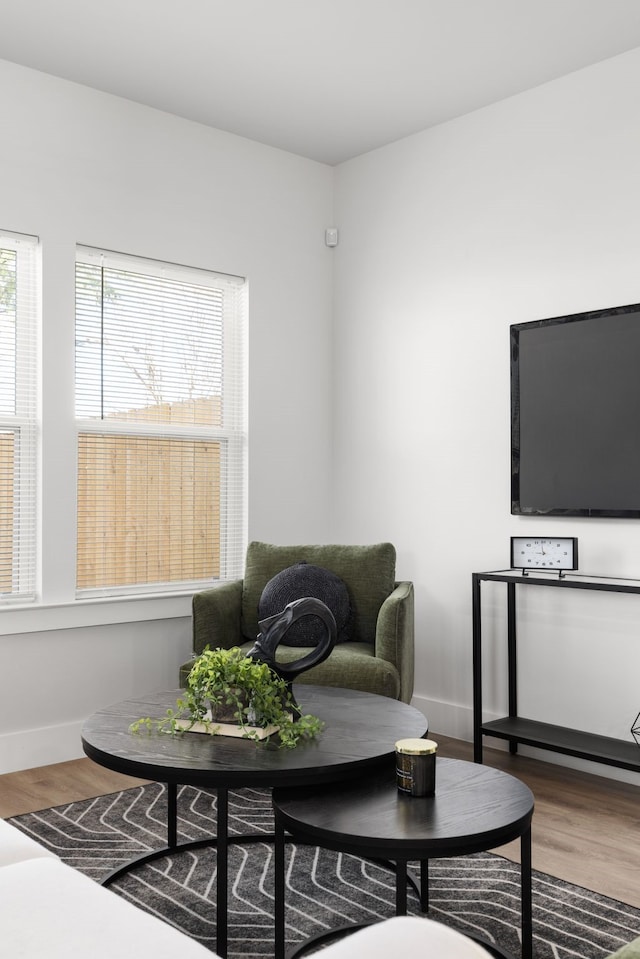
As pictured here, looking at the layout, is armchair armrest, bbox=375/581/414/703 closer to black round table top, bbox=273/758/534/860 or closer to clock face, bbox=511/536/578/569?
clock face, bbox=511/536/578/569

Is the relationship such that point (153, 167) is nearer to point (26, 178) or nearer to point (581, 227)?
point (26, 178)

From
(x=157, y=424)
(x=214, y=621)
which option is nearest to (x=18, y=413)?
(x=157, y=424)

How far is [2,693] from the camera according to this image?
3.43 meters

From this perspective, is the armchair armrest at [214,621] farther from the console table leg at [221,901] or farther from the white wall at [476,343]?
the console table leg at [221,901]

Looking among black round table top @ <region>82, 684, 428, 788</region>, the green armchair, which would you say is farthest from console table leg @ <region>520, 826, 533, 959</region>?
the green armchair

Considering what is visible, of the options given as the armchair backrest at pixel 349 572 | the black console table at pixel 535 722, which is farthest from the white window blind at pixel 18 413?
the black console table at pixel 535 722

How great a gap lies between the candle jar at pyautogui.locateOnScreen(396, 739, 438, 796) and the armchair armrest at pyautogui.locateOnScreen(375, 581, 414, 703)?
1.40 metres

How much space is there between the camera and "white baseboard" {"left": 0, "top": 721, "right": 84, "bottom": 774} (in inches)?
135

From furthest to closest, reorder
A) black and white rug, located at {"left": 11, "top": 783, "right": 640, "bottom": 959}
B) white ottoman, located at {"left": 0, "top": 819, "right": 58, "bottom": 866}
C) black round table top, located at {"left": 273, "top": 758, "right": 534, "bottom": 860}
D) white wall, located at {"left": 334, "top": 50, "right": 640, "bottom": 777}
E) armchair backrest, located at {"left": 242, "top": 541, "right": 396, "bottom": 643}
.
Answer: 1. armchair backrest, located at {"left": 242, "top": 541, "right": 396, "bottom": 643}
2. white wall, located at {"left": 334, "top": 50, "right": 640, "bottom": 777}
3. black and white rug, located at {"left": 11, "top": 783, "right": 640, "bottom": 959}
4. black round table top, located at {"left": 273, "top": 758, "right": 534, "bottom": 860}
5. white ottoman, located at {"left": 0, "top": 819, "right": 58, "bottom": 866}

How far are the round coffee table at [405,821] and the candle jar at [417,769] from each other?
0.02 meters

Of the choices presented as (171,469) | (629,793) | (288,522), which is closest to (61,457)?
(171,469)

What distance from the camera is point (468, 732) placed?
388 cm

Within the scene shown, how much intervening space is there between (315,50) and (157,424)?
1.73 m

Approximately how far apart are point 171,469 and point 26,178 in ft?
4.58
